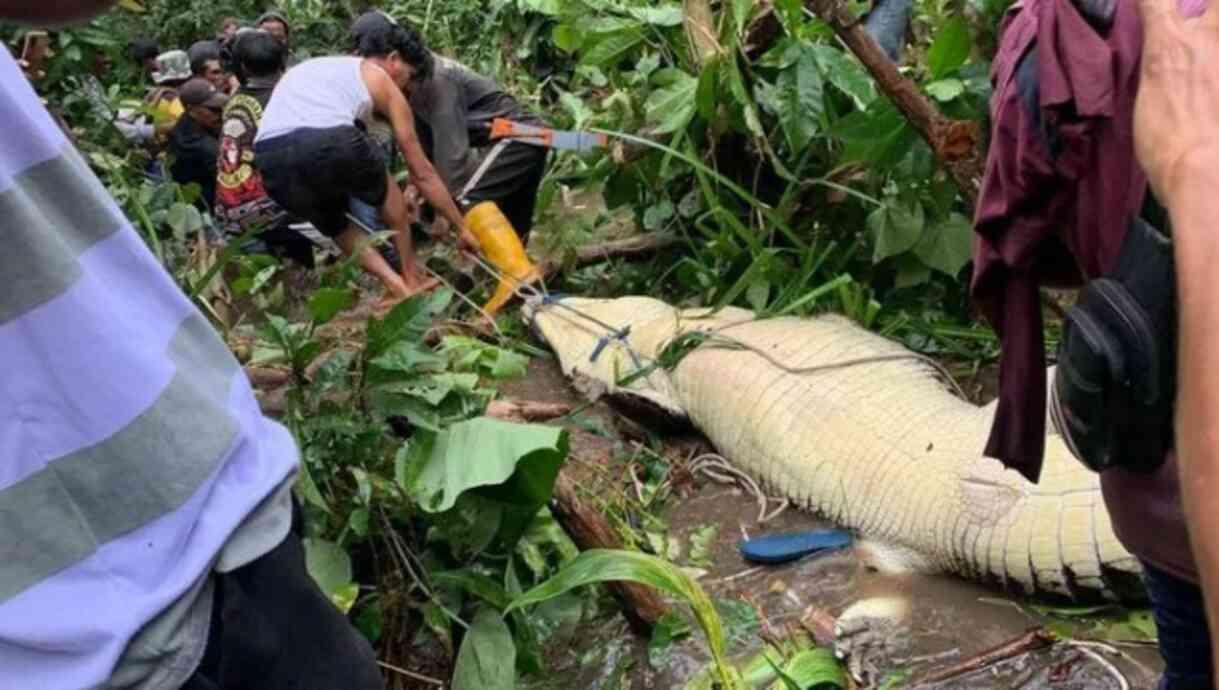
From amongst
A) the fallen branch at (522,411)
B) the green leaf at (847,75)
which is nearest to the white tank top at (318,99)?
the fallen branch at (522,411)

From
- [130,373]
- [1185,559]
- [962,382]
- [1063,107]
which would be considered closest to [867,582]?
[962,382]

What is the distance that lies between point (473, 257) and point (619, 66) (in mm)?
937

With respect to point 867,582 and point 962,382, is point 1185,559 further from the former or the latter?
point 962,382

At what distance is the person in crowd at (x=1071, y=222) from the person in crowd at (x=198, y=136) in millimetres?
5730

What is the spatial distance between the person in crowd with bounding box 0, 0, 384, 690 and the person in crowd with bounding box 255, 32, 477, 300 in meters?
4.01

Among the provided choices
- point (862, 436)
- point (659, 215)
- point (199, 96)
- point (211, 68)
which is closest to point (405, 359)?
point (862, 436)

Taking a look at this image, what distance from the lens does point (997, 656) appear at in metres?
2.62

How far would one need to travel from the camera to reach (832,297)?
409 cm

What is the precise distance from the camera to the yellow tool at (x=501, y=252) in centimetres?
502

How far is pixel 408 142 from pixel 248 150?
0.83 meters

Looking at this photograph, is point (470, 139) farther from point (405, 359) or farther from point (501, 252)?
point (405, 359)

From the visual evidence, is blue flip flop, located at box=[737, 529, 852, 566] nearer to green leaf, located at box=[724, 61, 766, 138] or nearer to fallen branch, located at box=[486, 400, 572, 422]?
fallen branch, located at box=[486, 400, 572, 422]

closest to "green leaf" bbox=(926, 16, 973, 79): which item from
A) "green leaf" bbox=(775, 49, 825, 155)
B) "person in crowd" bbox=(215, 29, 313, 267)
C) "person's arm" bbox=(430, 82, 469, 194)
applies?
"green leaf" bbox=(775, 49, 825, 155)

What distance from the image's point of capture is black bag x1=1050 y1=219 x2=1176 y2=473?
1.18 meters
